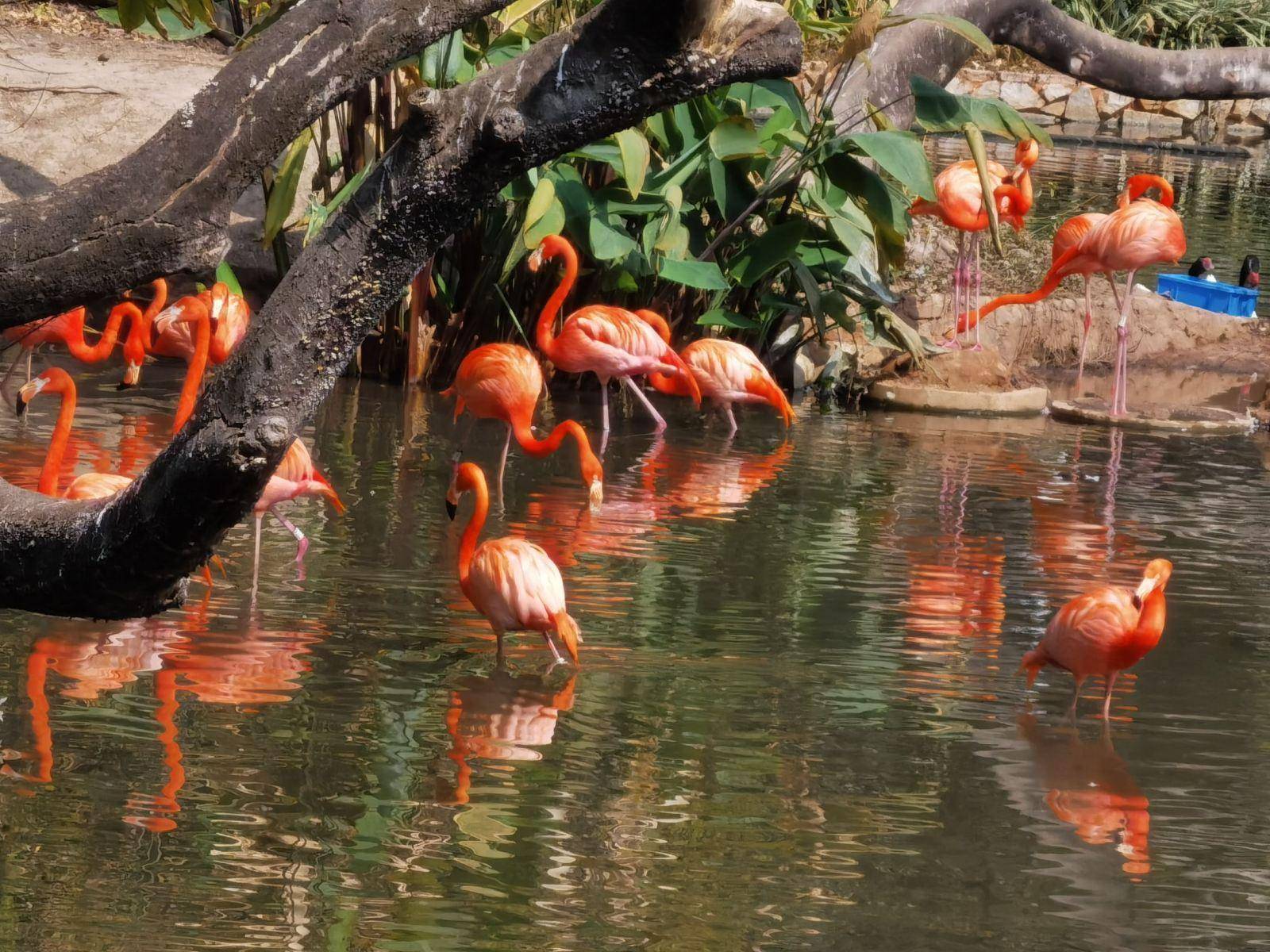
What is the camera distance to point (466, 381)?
5.79m

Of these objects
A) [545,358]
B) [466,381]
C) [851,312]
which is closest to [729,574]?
[466,381]

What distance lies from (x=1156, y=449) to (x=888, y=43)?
2468 millimetres

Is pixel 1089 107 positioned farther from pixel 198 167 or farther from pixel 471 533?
pixel 198 167

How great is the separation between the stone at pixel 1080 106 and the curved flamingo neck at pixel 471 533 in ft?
54.7

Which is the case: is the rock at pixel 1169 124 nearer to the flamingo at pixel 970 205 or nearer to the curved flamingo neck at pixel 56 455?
the flamingo at pixel 970 205

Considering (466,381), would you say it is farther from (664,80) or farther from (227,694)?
(664,80)

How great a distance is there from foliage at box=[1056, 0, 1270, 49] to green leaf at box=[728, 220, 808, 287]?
561 inches

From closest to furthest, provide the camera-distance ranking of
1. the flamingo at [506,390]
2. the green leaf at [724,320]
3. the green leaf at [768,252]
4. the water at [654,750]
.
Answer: the water at [654,750]
the flamingo at [506,390]
the green leaf at [768,252]
the green leaf at [724,320]

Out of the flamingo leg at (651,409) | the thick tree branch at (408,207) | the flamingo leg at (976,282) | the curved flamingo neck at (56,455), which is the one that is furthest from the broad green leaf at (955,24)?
the thick tree branch at (408,207)

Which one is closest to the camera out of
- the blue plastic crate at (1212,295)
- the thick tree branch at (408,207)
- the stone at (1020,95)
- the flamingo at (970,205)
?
the thick tree branch at (408,207)

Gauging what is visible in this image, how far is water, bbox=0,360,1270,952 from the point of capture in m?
2.63

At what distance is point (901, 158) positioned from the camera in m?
6.48

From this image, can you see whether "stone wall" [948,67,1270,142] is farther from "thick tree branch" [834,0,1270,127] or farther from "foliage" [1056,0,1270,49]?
"thick tree branch" [834,0,1270,127]

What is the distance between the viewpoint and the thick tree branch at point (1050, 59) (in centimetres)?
784
